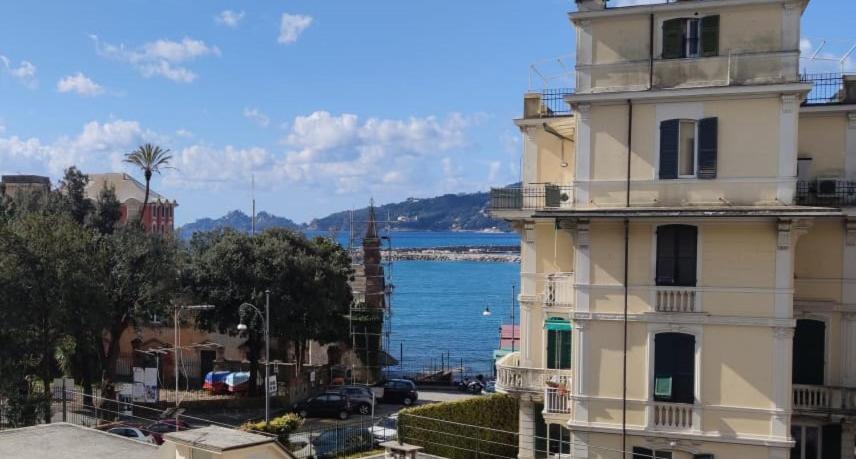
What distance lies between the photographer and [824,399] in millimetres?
19281

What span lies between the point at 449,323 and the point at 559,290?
10380cm

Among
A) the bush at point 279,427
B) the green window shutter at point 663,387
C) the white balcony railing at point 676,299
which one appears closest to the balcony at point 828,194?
the white balcony railing at point 676,299

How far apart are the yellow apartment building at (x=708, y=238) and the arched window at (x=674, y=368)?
0.03m

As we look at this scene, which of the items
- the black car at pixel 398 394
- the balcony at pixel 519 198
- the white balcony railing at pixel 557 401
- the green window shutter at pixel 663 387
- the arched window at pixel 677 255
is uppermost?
the balcony at pixel 519 198

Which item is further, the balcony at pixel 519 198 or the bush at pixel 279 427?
the bush at pixel 279 427

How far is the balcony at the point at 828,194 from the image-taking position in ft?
63.8

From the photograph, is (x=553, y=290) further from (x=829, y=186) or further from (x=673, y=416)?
(x=829, y=186)

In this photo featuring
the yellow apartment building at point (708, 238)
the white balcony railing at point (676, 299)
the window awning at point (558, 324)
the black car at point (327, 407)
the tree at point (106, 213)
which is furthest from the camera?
the tree at point (106, 213)

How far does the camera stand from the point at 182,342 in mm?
48062

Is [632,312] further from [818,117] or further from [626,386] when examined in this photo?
[818,117]

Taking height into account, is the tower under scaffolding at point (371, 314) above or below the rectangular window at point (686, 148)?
below

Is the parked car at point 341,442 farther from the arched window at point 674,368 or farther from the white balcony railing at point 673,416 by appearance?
the arched window at point 674,368

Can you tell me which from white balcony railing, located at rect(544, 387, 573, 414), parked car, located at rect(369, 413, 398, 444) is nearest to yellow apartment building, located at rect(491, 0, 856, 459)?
white balcony railing, located at rect(544, 387, 573, 414)

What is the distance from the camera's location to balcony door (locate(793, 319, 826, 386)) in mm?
19922
